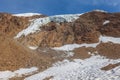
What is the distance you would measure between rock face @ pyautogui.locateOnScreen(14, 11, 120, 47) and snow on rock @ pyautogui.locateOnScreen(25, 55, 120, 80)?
10402mm

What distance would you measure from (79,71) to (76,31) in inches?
1118

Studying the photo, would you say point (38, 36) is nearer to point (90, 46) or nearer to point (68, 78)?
point (90, 46)

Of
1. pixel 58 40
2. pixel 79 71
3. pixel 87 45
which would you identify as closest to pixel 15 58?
pixel 79 71

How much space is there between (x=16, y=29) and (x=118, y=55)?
931 inches

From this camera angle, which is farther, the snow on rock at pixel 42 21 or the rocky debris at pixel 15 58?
the snow on rock at pixel 42 21

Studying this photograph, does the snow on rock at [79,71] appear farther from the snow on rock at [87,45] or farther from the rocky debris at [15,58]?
the snow on rock at [87,45]

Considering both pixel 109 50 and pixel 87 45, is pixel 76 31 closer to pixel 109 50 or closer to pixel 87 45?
pixel 87 45

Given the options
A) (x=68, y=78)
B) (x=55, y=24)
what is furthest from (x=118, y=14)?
(x=68, y=78)

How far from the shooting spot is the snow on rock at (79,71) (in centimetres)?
2327

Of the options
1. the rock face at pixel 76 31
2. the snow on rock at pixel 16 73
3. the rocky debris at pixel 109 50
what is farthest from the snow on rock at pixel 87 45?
the snow on rock at pixel 16 73

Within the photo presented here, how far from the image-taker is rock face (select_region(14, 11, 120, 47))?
53500mm

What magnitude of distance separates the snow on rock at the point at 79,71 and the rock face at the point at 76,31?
10402 mm

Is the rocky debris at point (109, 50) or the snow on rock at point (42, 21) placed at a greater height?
the snow on rock at point (42, 21)

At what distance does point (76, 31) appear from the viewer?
56.7 m
